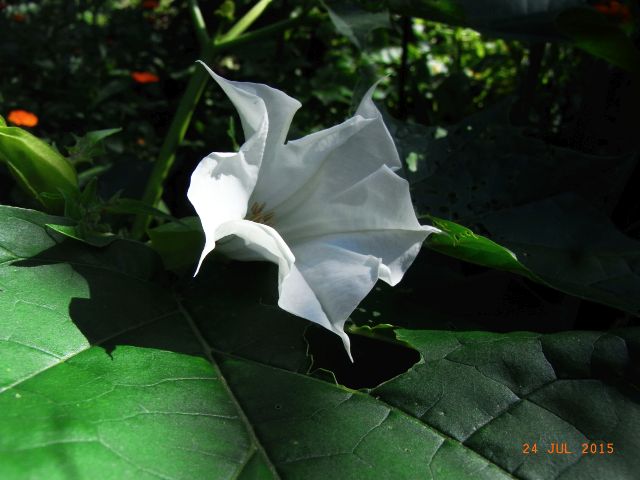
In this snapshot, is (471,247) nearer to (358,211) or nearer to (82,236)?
(358,211)

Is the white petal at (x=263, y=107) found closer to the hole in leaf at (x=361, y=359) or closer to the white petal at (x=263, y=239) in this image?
the white petal at (x=263, y=239)

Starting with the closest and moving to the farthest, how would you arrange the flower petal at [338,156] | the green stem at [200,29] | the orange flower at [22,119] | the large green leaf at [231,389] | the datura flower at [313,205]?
1. the large green leaf at [231,389]
2. the datura flower at [313,205]
3. the flower petal at [338,156]
4. the green stem at [200,29]
5. the orange flower at [22,119]

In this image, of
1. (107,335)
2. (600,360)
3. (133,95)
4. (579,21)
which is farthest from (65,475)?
(133,95)

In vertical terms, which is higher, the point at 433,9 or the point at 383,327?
the point at 433,9

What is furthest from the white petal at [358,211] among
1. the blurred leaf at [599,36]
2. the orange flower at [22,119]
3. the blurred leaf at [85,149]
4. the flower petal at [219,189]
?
the orange flower at [22,119]

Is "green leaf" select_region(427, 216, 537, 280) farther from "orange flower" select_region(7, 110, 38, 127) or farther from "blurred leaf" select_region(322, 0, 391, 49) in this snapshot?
"orange flower" select_region(7, 110, 38, 127)

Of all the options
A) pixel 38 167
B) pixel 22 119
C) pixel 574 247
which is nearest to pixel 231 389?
pixel 38 167
